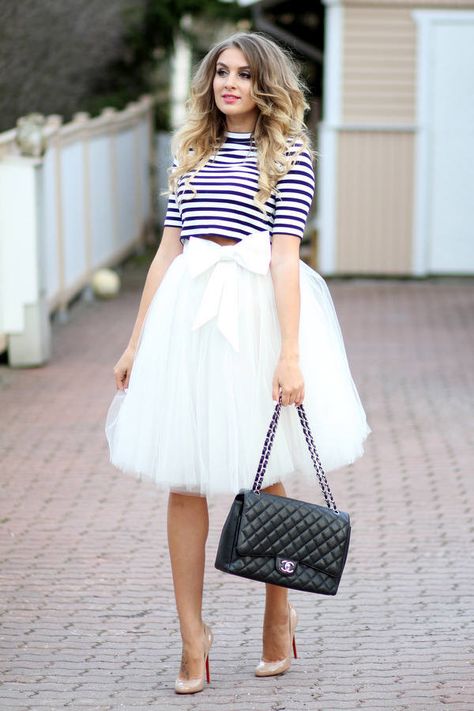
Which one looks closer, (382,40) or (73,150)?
(73,150)

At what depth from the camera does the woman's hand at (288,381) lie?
374 cm

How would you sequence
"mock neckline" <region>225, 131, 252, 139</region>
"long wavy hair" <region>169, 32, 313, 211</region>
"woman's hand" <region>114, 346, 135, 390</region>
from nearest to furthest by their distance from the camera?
"long wavy hair" <region>169, 32, 313, 211</region>, "mock neckline" <region>225, 131, 252, 139</region>, "woman's hand" <region>114, 346, 135, 390</region>

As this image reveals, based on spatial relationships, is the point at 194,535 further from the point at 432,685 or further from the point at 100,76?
the point at 100,76

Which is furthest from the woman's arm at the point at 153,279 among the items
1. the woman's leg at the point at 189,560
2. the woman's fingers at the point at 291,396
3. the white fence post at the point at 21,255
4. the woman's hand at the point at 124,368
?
the white fence post at the point at 21,255

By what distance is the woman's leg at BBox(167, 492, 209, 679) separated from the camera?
12.9 ft

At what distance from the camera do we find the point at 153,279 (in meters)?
4.03

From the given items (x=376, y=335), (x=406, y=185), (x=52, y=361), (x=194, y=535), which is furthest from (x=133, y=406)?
(x=406, y=185)

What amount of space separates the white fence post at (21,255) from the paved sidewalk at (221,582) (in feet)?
1.66

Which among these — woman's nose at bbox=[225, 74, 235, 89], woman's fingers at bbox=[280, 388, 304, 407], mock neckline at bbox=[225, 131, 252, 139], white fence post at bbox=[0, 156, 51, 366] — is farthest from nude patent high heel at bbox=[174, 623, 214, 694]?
white fence post at bbox=[0, 156, 51, 366]

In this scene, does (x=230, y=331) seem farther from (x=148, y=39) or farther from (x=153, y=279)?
(x=148, y=39)

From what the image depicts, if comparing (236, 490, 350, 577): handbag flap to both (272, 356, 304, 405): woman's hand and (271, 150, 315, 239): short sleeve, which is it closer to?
(272, 356, 304, 405): woman's hand

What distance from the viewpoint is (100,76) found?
1872cm

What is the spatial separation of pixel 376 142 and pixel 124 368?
10298mm

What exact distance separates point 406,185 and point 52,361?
5.51m
